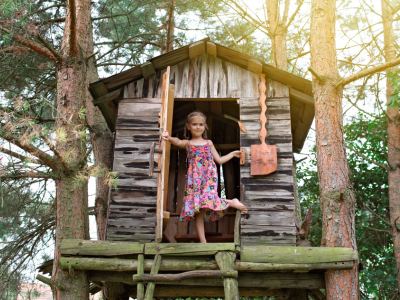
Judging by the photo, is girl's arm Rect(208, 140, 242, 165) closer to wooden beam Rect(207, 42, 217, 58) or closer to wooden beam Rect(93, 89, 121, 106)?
wooden beam Rect(207, 42, 217, 58)

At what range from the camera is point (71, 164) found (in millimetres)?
5191

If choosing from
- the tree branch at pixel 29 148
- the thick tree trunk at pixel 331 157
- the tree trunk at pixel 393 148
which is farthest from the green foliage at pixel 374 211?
the tree branch at pixel 29 148

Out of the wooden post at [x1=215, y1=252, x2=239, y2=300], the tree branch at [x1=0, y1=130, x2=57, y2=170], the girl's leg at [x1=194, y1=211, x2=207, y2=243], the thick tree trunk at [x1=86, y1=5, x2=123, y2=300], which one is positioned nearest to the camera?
the tree branch at [x1=0, y1=130, x2=57, y2=170]

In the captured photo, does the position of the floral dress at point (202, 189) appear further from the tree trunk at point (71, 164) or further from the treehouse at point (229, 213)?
the tree trunk at point (71, 164)

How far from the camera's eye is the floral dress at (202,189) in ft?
18.1

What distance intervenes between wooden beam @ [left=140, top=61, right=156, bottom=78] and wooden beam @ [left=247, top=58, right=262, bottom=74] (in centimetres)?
149

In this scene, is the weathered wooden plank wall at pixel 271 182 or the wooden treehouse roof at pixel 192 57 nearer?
the weathered wooden plank wall at pixel 271 182

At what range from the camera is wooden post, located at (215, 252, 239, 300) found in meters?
4.60

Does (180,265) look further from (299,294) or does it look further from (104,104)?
(104,104)

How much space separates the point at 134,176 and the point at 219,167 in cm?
297

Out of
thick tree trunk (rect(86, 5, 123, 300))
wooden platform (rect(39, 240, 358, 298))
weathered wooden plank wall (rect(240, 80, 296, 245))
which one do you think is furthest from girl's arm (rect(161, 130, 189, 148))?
thick tree trunk (rect(86, 5, 123, 300))

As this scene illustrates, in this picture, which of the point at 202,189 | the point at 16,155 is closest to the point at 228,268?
the point at 202,189

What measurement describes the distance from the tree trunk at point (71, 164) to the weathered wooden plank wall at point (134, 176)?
0.67m

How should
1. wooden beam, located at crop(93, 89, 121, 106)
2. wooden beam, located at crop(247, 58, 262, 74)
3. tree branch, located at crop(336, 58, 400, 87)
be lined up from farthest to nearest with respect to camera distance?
wooden beam, located at crop(93, 89, 121, 106) → wooden beam, located at crop(247, 58, 262, 74) → tree branch, located at crop(336, 58, 400, 87)
